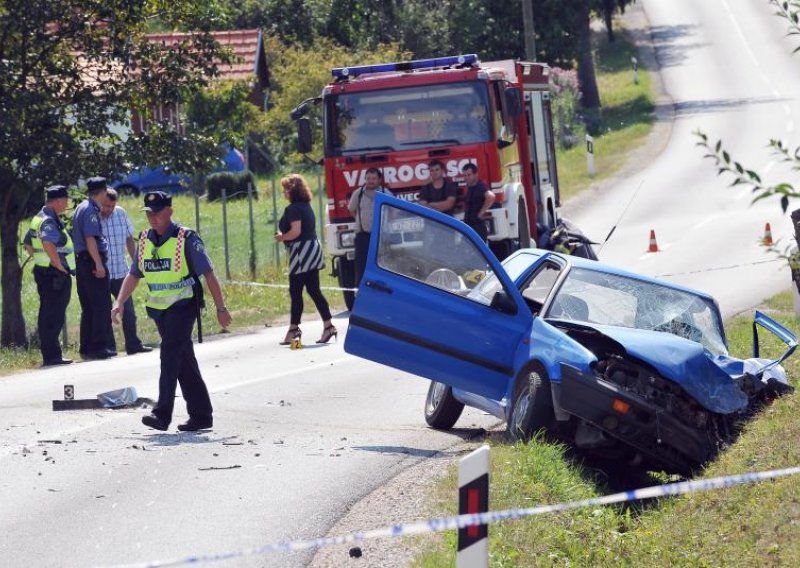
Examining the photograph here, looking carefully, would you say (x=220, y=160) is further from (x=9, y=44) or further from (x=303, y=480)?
(x=303, y=480)

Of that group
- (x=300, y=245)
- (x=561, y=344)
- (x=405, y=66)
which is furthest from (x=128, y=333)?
(x=561, y=344)

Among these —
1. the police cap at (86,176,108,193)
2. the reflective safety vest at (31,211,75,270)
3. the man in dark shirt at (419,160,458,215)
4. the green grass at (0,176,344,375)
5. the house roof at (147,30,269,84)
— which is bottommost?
the green grass at (0,176,344,375)

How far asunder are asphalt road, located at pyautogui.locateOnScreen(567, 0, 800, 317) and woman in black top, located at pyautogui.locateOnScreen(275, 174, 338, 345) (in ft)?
14.6

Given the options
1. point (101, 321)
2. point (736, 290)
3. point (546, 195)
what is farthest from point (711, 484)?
point (546, 195)

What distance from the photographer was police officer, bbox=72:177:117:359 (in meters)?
15.1

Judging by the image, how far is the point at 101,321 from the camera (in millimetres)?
15664

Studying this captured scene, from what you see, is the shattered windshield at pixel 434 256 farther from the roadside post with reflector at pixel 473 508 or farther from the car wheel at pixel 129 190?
the car wheel at pixel 129 190

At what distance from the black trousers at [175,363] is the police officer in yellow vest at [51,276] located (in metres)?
5.20

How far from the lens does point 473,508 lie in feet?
17.0

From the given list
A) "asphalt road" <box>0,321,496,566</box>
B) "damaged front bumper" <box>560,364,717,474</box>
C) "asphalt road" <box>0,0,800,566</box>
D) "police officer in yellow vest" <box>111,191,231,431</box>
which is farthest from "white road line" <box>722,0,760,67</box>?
"damaged front bumper" <box>560,364,717,474</box>

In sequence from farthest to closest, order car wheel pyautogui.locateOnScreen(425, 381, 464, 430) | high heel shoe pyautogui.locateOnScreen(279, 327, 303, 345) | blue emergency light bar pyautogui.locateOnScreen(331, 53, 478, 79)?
blue emergency light bar pyautogui.locateOnScreen(331, 53, 478, 79) → high heel shoe pyautogui.locateOnScreen(279, 327, 303, 345) → car wheel pyautogui.locateOnScreen(425, 381, 464, 430)

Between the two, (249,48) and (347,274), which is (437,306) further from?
(249,48)

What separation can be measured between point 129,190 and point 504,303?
31491mm

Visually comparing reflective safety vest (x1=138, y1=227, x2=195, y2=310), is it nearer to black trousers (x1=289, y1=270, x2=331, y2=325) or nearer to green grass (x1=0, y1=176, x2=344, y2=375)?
green grass (x1=0, y1=176, x2=344, y2=375)
